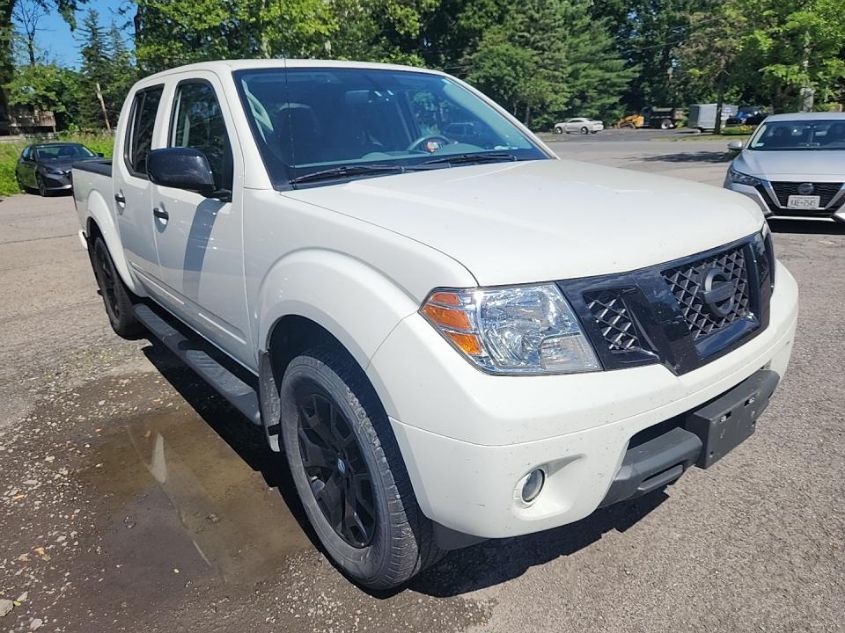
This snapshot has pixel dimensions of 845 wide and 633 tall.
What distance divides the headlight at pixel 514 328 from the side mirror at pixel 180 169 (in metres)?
1.41

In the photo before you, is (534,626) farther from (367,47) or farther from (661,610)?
(367,47)

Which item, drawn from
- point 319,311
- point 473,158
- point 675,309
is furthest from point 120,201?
point 675,309

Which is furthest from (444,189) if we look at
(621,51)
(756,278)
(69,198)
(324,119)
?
(621,51)

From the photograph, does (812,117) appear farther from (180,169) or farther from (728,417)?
(180,169)

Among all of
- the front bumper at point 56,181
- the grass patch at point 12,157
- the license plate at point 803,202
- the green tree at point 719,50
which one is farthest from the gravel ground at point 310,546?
the grass patch at point 12,157

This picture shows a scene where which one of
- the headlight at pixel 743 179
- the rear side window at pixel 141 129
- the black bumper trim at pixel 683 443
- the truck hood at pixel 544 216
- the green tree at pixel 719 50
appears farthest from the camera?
the green tree at pixel 719 50

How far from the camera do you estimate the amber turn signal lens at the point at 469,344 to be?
1752 mm

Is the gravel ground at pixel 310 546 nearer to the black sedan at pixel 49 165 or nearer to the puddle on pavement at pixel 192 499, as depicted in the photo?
the puddle on pavement at pixel 192 499

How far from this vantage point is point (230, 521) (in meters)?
2.81

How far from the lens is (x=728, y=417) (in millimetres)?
2096

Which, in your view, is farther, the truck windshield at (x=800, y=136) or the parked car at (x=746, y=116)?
the parked car at (x=746, y=116)

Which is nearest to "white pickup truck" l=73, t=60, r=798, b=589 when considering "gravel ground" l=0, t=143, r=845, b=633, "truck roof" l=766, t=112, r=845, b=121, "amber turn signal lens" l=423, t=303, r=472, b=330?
"amber turn signal lens" l=423, t=303, r=472, b=330

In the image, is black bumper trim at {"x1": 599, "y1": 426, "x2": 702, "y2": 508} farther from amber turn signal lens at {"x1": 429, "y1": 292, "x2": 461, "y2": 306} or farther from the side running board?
the side running board

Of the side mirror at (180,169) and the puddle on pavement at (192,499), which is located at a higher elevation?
the side mirror at (180,169)
